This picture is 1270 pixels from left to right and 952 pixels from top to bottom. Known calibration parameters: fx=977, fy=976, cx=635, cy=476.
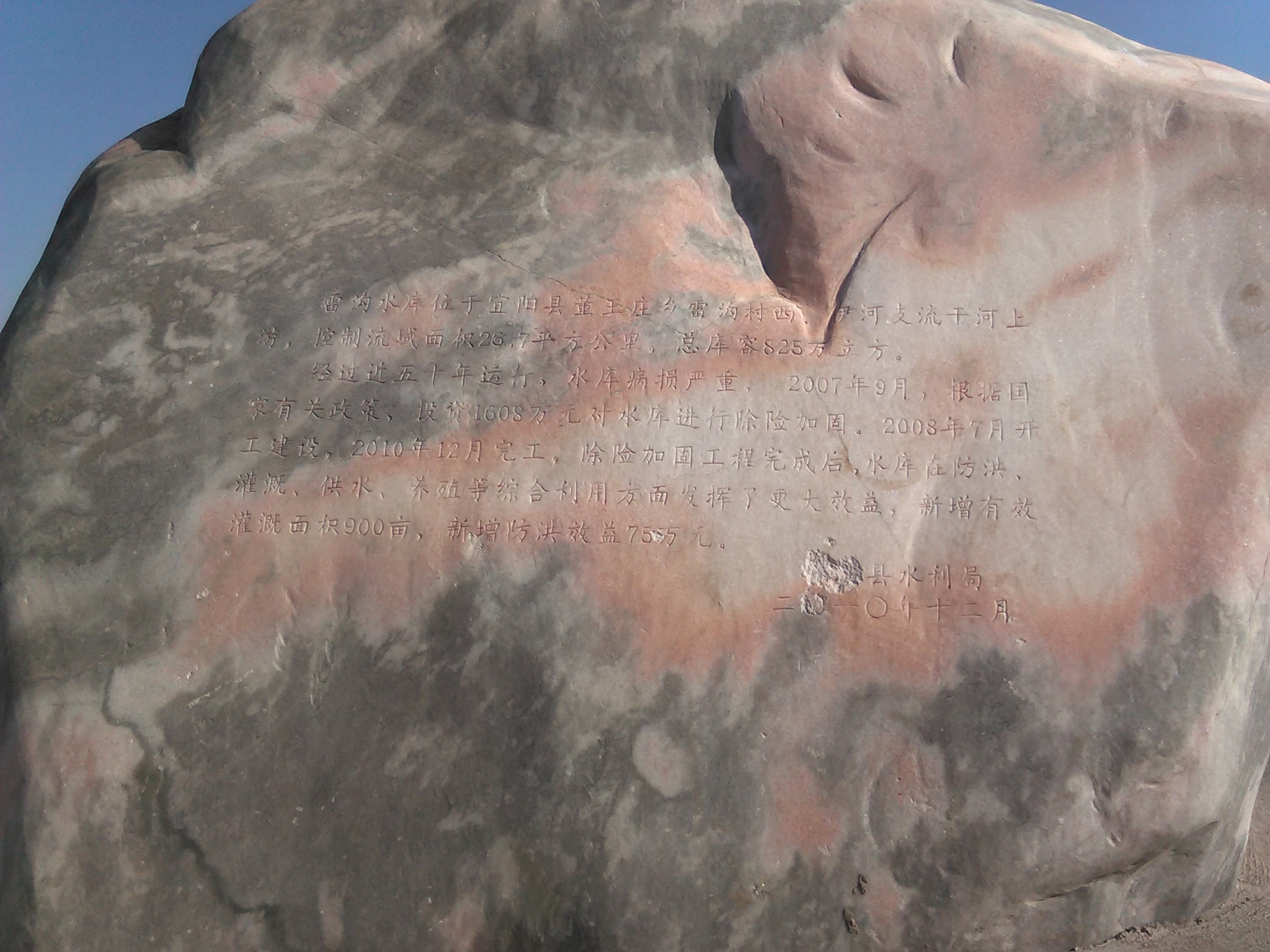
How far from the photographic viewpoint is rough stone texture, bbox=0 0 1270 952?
188cm

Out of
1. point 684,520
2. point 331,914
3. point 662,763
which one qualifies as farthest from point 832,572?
point 331,914

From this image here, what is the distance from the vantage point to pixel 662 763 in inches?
75.4

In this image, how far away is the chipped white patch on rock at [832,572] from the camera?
77.2 inches

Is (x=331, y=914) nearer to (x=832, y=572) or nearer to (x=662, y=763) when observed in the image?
(x=662, y=763)

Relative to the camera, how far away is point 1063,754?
1.87 meters

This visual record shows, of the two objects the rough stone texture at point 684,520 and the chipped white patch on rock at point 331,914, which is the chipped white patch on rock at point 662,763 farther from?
the chipped white patch on rock at point 331,914

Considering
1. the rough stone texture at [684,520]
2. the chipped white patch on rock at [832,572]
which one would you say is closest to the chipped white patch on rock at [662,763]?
the rough stone texture at [684,520]


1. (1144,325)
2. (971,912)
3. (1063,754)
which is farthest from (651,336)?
(971,912)

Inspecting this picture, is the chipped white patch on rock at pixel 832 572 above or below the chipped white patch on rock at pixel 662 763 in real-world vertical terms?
above

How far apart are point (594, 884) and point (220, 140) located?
2.05 metres

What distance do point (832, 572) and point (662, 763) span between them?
0.51m

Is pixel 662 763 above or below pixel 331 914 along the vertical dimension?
below

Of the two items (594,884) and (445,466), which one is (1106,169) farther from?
(594,884)

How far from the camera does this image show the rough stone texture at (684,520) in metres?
1.88
